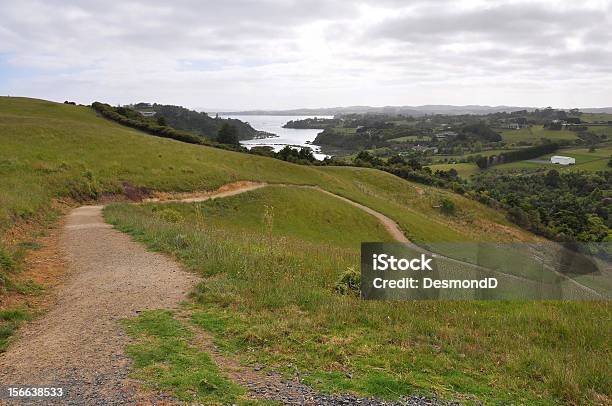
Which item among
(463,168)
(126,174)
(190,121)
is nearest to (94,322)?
(126,174)

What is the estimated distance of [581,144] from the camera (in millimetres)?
153875

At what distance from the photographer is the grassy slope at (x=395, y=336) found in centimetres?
596

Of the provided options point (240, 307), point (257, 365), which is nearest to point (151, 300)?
point (240, 307)

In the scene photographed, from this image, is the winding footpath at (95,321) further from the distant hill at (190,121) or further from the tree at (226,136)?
the distant hill at (190,121)

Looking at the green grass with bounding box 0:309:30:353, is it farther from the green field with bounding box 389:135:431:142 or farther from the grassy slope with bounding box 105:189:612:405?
the green field with bounding box 389:135:431:142

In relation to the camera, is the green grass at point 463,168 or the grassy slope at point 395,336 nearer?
the grassy slope at point 395,336

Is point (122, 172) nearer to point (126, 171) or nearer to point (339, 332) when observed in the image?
point (126, 171)

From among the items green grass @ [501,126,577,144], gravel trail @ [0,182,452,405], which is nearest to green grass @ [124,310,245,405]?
gravel trail @ [0,182,452,405]

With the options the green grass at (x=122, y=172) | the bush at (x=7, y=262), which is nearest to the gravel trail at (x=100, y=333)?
the bush at (x=7, y=262)

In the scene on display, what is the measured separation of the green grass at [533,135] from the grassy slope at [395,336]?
167 metres

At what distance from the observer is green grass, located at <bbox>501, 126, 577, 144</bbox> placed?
16250 centimetres

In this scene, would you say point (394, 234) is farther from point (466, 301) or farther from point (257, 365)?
point (257, 365)

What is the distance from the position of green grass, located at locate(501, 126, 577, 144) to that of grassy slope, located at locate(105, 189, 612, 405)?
166859mm

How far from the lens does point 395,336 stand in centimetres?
751
